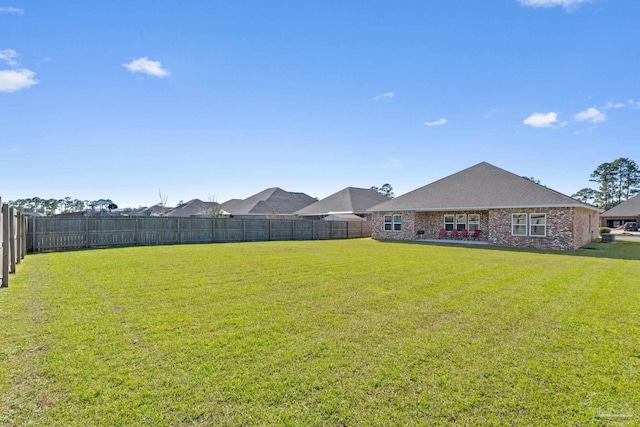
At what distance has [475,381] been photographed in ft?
10.2

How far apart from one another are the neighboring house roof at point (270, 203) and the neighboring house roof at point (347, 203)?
10.3ft

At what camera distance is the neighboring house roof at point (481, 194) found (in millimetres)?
17763

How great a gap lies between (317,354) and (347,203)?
102ft

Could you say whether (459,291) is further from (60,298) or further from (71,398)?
(60,298)

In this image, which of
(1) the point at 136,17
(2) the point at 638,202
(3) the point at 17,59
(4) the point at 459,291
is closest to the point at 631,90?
(4) the point at 459,291

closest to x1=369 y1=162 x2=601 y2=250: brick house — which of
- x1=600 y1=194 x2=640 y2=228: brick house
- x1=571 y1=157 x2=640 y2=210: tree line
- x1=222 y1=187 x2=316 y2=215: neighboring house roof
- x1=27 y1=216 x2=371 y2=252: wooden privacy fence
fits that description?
x1=27 y1=216 x2=371 y2=252: wooden privacy fence

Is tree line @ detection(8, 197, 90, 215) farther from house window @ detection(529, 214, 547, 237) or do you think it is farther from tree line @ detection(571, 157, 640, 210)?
tree line @ detection(571, 157, 640, 210)

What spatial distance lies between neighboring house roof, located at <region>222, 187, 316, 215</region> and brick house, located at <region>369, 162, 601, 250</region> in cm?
1781

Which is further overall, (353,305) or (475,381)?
(353,305)

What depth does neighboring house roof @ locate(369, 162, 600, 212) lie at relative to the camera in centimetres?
1776

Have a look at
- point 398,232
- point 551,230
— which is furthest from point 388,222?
point 551,230

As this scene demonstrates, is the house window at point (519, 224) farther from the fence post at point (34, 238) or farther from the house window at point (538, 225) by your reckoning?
the fence post at point (34, 238)

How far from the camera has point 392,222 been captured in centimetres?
2422

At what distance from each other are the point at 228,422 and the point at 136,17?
12011 mm
